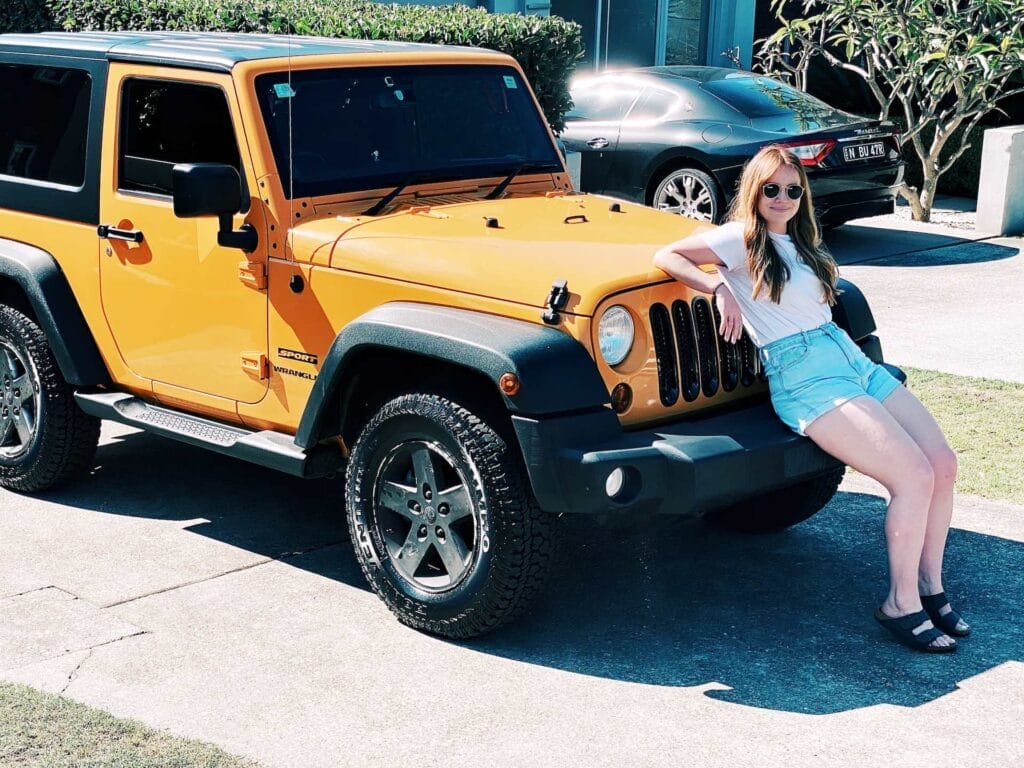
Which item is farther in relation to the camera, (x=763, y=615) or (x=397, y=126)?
(x=397, y=126)

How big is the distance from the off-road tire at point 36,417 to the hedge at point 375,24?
474cm

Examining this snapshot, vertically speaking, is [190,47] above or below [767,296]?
above

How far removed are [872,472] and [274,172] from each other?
230 centimetres

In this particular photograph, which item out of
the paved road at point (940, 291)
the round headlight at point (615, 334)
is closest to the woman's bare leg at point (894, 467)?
the round headlight at point (615, 334)

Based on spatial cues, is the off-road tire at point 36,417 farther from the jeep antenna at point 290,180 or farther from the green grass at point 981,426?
the green grass at point 981,426

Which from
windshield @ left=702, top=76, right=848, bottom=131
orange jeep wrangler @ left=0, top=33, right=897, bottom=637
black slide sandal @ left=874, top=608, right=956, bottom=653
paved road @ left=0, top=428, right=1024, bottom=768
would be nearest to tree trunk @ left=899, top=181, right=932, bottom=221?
windshield @ left=702, top=76, right=848, bottom=131

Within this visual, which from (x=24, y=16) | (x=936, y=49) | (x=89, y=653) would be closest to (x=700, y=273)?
(x=89, y=653)

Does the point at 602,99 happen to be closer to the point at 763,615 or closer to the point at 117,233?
the point at 117,233

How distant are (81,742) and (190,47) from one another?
277 centimetres

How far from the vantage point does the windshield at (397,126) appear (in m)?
5.51

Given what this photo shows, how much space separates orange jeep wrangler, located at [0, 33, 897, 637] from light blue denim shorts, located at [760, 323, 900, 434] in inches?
3.5

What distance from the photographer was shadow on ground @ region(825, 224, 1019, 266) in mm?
12336

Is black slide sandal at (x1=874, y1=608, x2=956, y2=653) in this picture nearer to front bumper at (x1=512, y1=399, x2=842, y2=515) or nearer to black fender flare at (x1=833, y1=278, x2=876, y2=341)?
front bumper at (x1=512, y1=399, x2=842, y2=515)

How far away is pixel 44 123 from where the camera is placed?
247 inches
